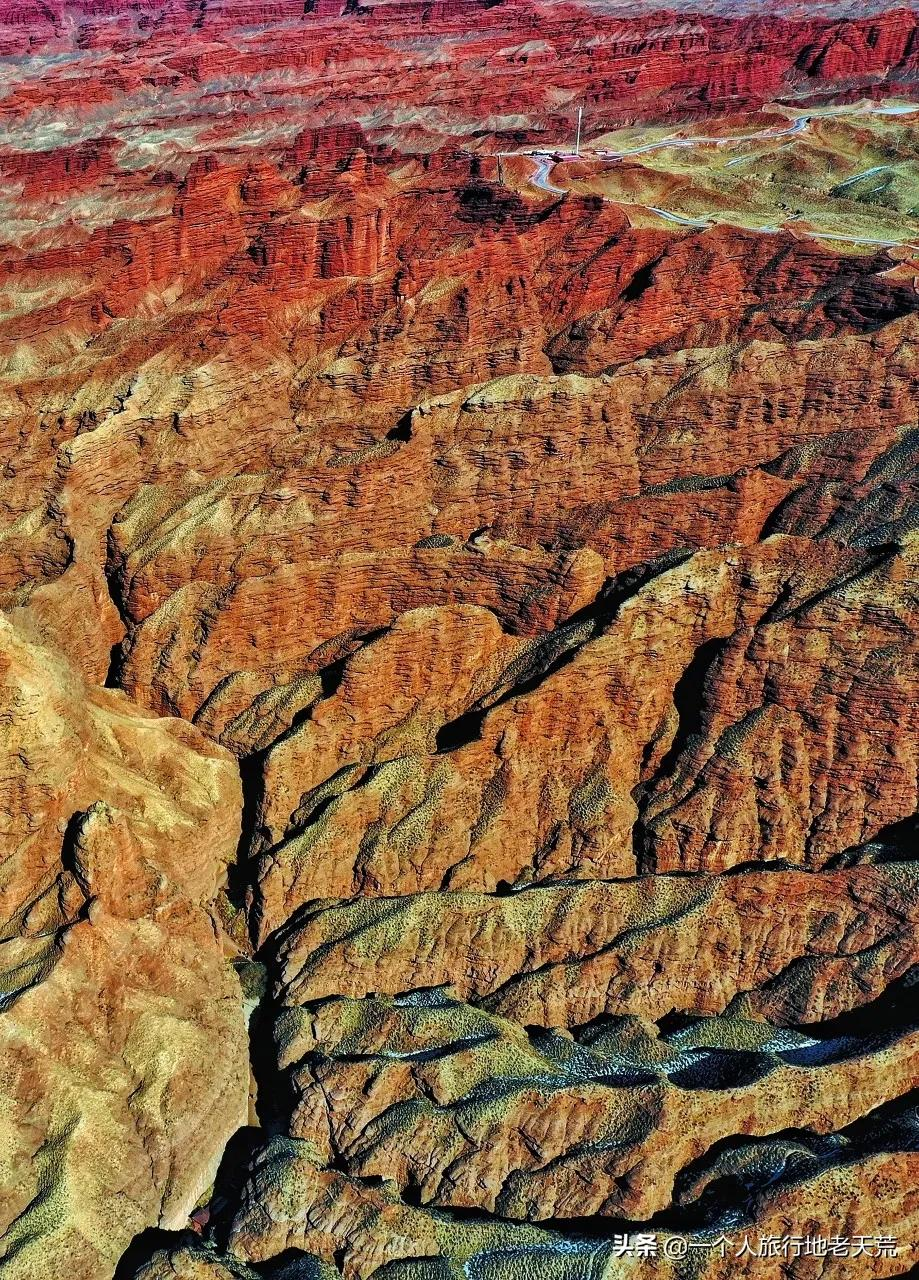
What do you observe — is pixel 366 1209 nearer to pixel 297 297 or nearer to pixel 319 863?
pixel 319 863

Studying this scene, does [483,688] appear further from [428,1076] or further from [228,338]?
[228,338]

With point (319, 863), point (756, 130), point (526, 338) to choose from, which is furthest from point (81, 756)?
point (756, 130)

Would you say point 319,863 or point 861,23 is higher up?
point 319,863

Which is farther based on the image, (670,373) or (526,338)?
(526,338)

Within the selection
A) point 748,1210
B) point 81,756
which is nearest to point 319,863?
point 81,756

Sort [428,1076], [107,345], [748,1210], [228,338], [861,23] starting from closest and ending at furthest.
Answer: [748,1210] < [428,1076] < [228,338] < [107,345] < [861,23]

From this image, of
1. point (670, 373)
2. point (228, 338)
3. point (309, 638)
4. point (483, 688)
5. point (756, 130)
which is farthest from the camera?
point (756, 130)
